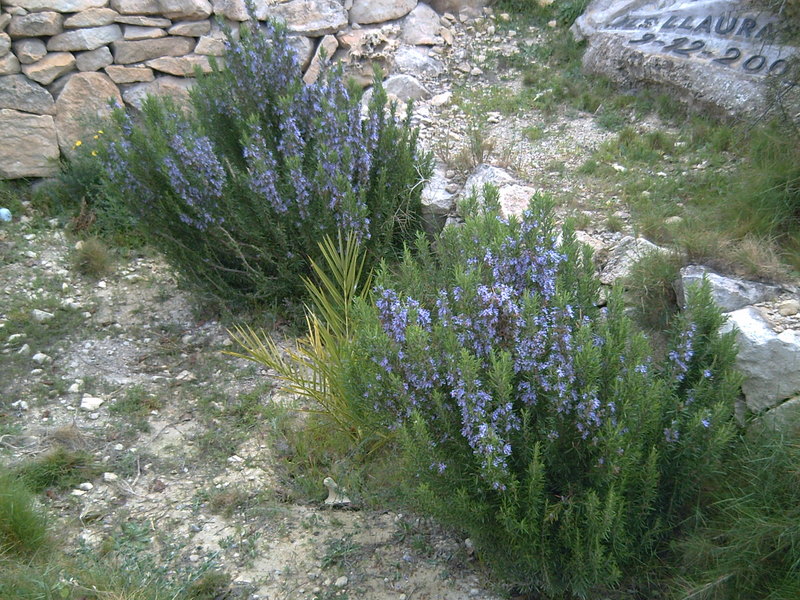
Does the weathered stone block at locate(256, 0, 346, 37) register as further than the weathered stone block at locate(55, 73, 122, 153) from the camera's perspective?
Yes

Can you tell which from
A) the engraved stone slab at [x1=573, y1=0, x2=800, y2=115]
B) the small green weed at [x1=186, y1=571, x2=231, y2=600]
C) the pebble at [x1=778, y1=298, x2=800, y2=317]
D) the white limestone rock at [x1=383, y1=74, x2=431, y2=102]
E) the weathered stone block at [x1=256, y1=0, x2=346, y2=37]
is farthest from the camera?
the weathered stone block at [x1=256, y1=0, x2=346, y2=37]

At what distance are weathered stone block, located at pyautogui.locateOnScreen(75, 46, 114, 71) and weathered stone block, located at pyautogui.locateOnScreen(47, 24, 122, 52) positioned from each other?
1.9 inches

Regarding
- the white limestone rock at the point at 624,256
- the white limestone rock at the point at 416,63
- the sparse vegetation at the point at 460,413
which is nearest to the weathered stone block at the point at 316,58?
the white limestone rock at the point at 416,63

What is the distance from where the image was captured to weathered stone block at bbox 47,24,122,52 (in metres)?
5.86

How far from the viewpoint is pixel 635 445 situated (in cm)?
244

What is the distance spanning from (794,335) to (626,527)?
1177 mm

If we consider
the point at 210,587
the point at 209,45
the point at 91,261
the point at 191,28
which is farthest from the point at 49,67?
the point at 210,587

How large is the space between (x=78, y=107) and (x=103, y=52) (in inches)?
19.6

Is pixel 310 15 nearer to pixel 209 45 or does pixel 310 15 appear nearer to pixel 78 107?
pixel 209 45

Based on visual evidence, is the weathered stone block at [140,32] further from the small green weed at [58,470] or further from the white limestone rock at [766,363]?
the white limestone rock at [766,363]

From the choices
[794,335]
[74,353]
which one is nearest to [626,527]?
[794,335]

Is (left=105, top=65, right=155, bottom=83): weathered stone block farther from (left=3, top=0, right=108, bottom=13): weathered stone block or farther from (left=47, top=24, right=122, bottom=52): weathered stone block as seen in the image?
(left=3, top=0, right=108, bottom=13): weathered stone block

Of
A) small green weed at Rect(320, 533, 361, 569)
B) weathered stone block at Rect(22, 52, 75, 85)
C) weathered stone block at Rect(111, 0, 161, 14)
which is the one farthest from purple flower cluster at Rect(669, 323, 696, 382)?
weathered stone block at Rect(22, 52, 75, 85)

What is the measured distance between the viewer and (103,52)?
603cm
